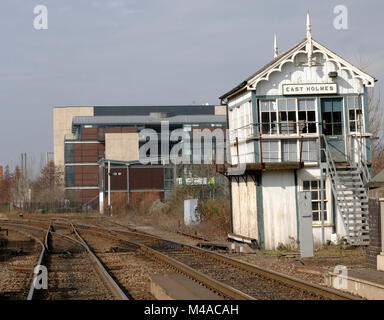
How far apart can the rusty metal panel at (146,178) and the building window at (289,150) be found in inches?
1701

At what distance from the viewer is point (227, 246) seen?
64.2 feet

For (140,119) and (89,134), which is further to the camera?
(140,119)

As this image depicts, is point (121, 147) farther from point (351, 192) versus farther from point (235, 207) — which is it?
point (351, 192)

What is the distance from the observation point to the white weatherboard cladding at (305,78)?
771 inches

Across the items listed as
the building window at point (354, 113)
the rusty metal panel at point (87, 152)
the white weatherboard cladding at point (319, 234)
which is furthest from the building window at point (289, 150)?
the rusty metal panel at point (87, 152)

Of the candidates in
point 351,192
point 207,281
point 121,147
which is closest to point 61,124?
point 121,147

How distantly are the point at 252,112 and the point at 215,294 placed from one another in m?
10.2

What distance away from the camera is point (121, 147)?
82250mm

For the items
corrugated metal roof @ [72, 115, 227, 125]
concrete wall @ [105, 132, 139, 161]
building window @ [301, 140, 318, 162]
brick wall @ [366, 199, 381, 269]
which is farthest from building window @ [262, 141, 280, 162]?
corrugated metal roof @ [72, 115, 227, 125]

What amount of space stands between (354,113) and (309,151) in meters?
2.19

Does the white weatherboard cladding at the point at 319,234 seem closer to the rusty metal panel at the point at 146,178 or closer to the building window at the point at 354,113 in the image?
the building window at the point at 354,113

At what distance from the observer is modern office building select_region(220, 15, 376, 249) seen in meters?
19.0
